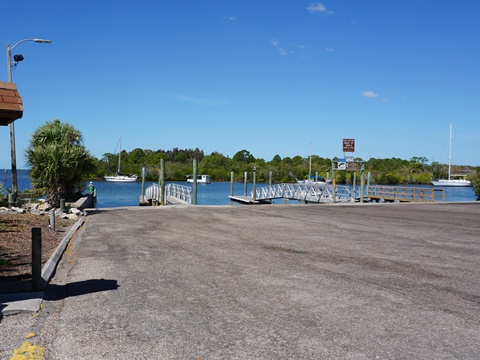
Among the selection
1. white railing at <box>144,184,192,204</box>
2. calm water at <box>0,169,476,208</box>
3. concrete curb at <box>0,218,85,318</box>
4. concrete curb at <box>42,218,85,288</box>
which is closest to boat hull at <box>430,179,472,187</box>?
calm water at <box>0,169,476,208</box>

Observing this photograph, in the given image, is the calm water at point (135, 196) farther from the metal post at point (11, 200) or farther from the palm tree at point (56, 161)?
the metal post at point (11, 200)

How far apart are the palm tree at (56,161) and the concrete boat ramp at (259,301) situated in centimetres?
961

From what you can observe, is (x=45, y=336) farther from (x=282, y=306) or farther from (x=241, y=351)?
(x=282, y=306)

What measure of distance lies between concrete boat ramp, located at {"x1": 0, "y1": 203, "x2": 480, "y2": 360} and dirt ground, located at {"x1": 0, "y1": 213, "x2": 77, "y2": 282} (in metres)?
0.58

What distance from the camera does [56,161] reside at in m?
20.2

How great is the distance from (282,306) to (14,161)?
17797 millimetres

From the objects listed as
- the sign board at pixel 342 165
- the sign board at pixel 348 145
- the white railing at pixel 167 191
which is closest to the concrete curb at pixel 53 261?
the white railing at pixel 167 191

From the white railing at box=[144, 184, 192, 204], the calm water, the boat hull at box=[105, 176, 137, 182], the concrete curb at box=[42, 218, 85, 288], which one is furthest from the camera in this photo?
the boat hull at box=[105, 176, 137, 182]

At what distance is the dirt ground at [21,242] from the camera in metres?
7.66

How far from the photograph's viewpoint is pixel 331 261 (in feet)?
A: 29.7

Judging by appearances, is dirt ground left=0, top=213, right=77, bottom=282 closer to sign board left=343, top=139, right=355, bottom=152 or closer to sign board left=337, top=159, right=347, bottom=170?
sign board left=337, top=159, right=347, bottom=170

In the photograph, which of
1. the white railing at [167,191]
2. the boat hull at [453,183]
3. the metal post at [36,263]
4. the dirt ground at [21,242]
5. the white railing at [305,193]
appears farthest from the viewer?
the boat hull at [453,183]

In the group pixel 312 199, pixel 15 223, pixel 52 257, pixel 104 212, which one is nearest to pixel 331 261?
pixel 52 257

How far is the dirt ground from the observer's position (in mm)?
7661
